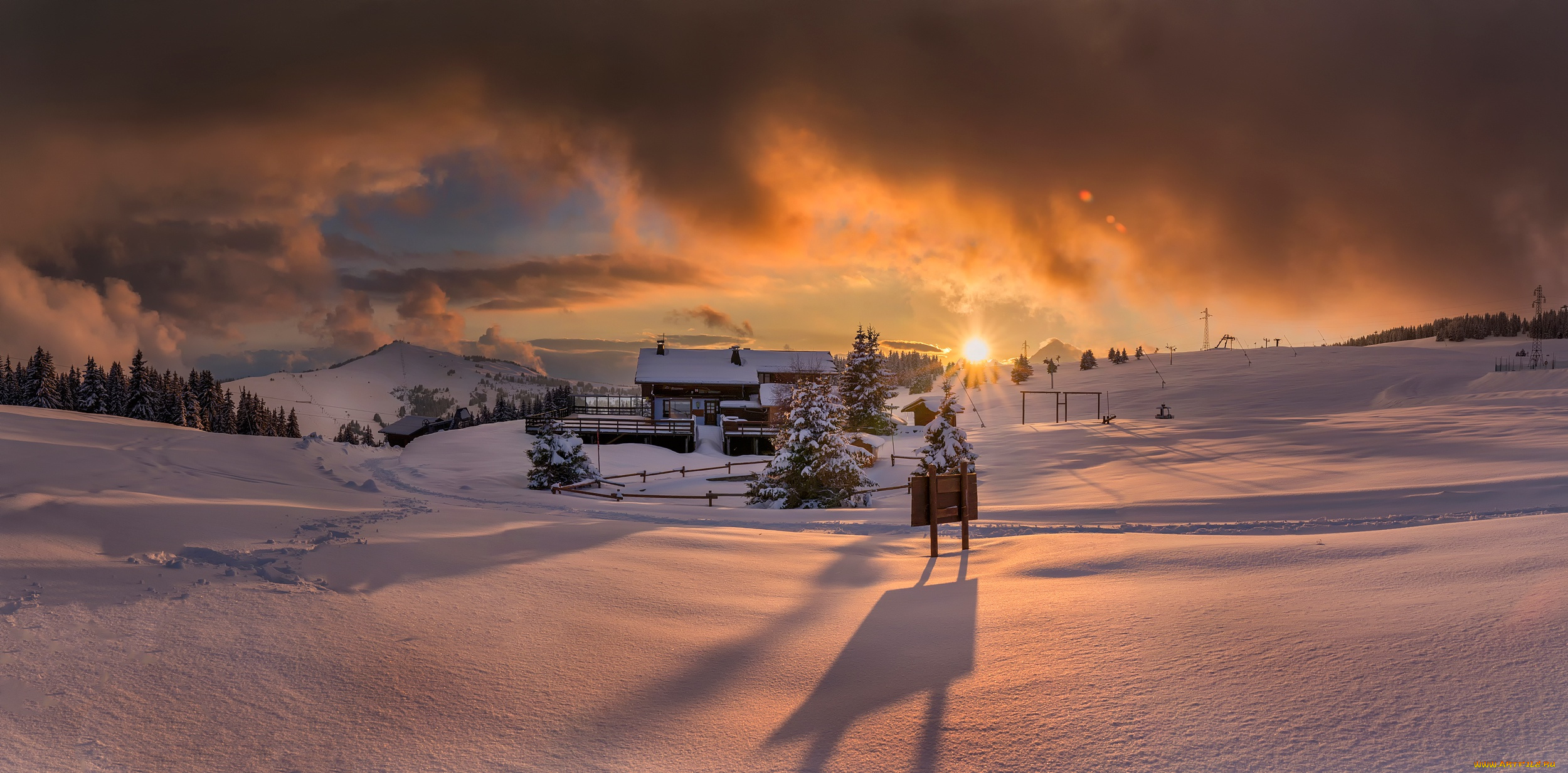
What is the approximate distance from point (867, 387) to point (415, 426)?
4658 centimetres

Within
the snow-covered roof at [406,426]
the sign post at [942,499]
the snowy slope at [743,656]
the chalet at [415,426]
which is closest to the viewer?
the snowy slope at [743,656]

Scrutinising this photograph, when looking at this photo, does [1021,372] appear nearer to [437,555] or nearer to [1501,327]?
[1501,327]

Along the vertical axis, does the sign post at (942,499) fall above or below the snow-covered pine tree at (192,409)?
below

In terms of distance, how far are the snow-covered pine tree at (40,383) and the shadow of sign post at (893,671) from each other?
87844mm

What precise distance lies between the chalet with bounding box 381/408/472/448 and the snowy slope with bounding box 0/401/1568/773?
203ft

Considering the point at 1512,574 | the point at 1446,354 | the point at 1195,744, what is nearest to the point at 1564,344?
the point at 1446,354

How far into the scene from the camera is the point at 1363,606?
5059 millimetres

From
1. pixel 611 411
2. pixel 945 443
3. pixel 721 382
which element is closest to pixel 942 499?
pixel 945 443

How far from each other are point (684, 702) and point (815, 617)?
2.26 meters

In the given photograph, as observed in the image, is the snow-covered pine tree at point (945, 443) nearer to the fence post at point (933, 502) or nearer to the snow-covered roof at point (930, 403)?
the fence post at point (933, 502)

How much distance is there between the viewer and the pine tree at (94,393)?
6538 cm

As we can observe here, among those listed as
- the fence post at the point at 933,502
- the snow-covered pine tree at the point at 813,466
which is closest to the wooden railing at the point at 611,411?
the snow-covered pine tree at the point at 813,466

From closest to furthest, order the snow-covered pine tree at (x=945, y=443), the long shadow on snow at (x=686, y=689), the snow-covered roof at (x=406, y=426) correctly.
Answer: the long shadow on snow at (x=686, y=689) → the snow-covered pine tree at (x=945, y=443) → the snow-covered roof at (x=406, y=426)

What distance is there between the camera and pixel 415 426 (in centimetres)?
6800
